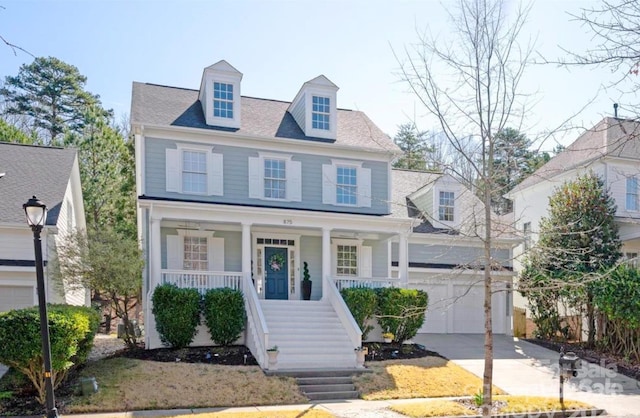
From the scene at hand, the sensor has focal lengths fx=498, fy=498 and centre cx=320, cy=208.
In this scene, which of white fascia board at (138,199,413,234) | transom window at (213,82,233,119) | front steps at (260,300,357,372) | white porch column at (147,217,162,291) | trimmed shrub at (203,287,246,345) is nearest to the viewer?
front steps at (260,300,357,372)

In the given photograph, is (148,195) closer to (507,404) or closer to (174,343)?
(174,343)

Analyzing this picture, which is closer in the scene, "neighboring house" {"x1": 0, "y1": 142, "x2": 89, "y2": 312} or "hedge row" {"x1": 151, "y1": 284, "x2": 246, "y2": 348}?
"hedge row" {"x1": 151, "y1": 284, "x2": 246, "y2": 348}

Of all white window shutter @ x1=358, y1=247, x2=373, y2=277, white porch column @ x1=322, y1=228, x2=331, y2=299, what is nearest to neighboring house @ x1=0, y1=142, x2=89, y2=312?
white porch column @ x1=322, y1=228, x2=331, y2=299

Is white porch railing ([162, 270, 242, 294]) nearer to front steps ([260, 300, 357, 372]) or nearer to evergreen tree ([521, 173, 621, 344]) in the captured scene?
front steps ([260, 300, 357, 372])

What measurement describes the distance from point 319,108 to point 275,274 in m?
6.15

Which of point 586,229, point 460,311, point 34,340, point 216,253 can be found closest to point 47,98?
point 216,253

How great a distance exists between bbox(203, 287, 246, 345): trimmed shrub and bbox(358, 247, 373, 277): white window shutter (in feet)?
18.5

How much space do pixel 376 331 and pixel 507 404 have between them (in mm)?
6015

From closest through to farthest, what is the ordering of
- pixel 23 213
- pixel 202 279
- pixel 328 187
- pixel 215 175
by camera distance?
pixel 23 213 < pixel 202 279 < pixel 215 175 < pixel 328 187

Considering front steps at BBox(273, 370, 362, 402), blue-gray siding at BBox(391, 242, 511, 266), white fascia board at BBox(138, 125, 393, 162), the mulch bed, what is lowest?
the mulch bed

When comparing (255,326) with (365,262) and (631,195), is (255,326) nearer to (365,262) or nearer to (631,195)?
(365,262)

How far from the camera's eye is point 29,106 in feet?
103

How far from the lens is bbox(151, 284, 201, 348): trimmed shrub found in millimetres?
13344

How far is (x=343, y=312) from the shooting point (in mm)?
14570
